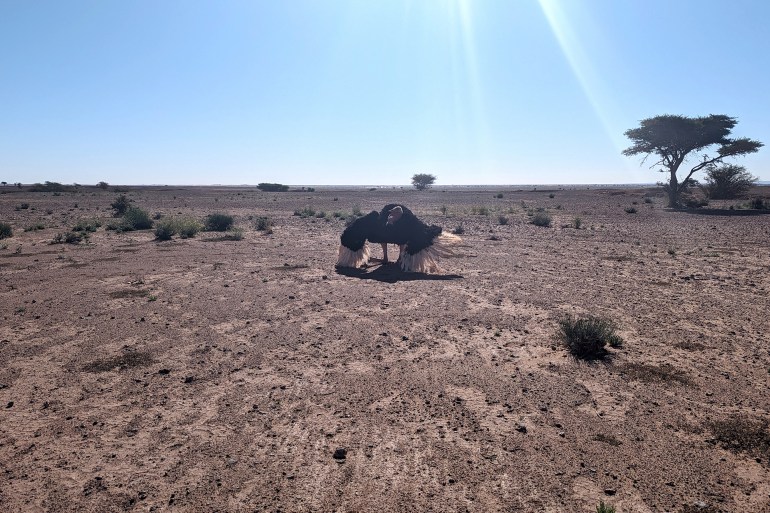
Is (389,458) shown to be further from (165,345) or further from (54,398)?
(165,345)

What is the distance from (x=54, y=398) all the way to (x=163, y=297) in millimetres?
4301

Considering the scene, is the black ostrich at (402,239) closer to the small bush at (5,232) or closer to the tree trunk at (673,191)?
the small bush at (5,232)

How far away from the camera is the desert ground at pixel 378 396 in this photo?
3.64 meters

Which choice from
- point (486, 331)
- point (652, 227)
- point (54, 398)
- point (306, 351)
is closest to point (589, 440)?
point (486, 331)

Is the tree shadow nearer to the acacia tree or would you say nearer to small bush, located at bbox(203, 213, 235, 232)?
small bush, located at bbox(203, 213, 235, 232)

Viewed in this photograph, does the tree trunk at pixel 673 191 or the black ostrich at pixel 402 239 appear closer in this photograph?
the black ostrich at pixel 402 239

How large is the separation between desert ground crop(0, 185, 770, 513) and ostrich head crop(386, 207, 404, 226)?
2.01 m

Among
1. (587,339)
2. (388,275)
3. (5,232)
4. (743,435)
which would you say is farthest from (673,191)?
(5,232)

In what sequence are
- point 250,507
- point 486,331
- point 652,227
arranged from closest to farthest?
point 250,507 → point 486,331 → point 652,227

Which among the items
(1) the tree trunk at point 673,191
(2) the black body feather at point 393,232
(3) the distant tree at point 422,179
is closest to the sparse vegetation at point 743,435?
(2) the black body feather at point 393,232

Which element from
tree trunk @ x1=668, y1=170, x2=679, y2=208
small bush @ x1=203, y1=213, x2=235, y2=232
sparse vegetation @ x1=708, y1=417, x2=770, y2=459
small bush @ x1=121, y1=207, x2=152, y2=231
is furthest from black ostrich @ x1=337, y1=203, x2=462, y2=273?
tree trunk @ x1=668, y1=170, x2=679, y2=208

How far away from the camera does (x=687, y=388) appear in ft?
→ 17.2

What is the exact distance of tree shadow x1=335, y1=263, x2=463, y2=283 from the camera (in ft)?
36.2

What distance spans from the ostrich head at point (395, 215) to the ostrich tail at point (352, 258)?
1.05 metres
